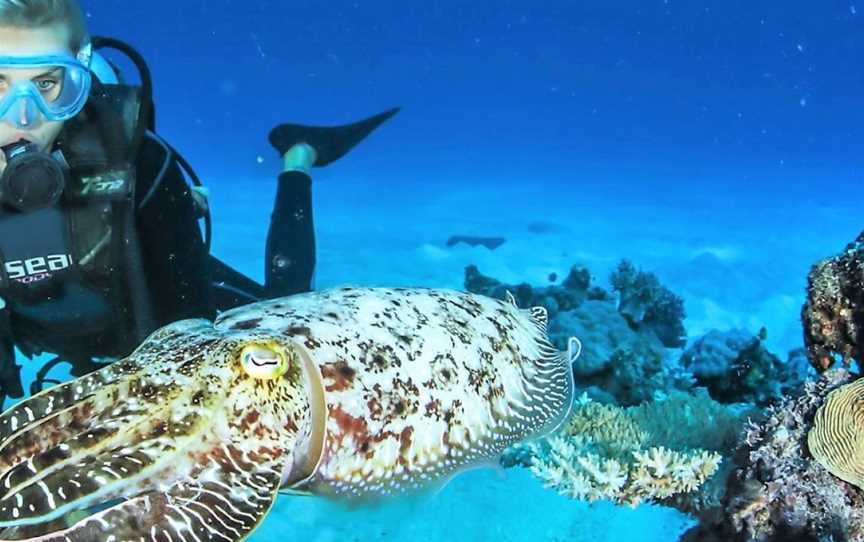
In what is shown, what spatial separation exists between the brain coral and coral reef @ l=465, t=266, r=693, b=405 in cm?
331

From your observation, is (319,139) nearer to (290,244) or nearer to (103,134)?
(290,244)

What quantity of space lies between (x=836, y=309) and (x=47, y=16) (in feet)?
16.4

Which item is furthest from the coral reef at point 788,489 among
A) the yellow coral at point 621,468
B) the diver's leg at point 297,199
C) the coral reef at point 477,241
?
the coral reef at point 477,241

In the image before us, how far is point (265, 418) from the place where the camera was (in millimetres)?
2434

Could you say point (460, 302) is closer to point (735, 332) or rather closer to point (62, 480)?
point (62, 480)

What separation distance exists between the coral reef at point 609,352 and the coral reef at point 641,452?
1.86 metres

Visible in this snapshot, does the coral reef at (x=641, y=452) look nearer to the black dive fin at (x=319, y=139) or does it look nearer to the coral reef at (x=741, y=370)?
the coral reef at (x=741, y=370)

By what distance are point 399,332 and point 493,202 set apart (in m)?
24.4

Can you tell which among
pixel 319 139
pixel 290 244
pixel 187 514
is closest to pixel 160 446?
pixel 187 514

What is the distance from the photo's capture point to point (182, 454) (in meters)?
2.22

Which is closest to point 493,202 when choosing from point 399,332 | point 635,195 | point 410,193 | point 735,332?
point 410,193

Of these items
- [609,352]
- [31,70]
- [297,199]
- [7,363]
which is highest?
[31,70]

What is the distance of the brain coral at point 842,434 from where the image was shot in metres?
2.84

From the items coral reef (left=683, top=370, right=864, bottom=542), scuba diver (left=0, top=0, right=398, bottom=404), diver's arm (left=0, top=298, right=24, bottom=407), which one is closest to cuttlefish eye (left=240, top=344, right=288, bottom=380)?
coral reef (left=683, top=370, right=864, bottom=542)
